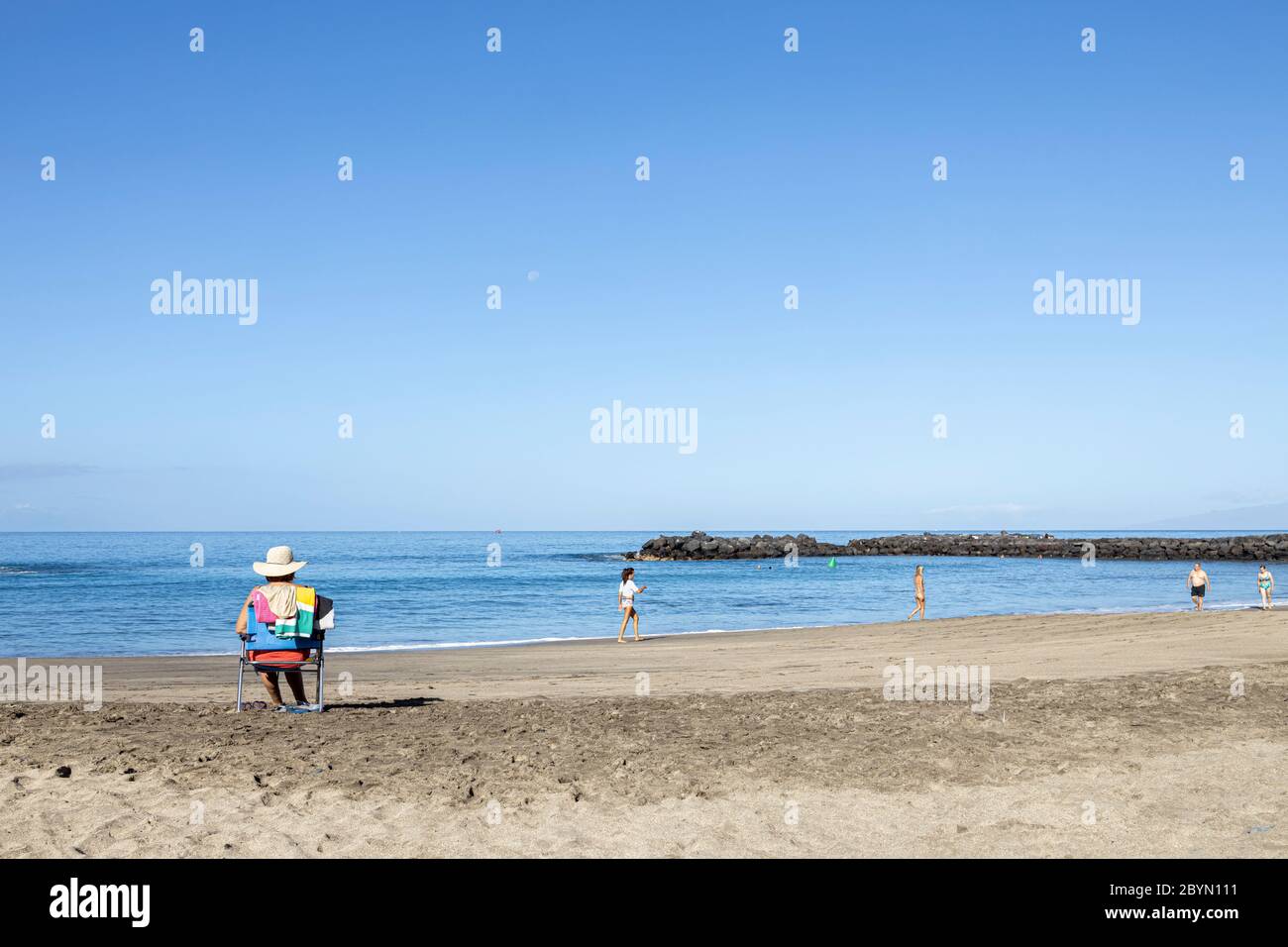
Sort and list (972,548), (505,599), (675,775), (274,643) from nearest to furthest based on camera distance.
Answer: (675,775) → (274,643) → (505,599) → (972,548)

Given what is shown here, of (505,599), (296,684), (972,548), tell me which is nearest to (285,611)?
(296,684)

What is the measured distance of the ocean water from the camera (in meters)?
25.6

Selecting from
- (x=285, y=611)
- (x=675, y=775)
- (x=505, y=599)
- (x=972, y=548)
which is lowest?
(x=972, y=548)

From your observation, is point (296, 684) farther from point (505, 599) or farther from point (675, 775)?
point (505, 599)

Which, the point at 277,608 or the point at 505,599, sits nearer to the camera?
the point at 277,608

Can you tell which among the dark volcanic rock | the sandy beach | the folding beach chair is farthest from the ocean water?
the dark volcanic rock

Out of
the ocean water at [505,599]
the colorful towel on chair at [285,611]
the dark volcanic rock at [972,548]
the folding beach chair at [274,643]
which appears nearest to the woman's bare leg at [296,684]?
the folding beach chair at [274,643]

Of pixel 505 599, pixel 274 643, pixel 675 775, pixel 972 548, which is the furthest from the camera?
pixel 972 548

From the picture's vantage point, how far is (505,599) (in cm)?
3981

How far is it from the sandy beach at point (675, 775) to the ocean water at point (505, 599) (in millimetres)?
13954

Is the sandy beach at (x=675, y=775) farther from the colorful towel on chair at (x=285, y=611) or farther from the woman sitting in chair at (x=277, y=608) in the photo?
the colorful towel on chair at (x=285, y=611)

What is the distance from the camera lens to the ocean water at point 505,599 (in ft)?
84.1

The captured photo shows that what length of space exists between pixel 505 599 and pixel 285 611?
29846mm

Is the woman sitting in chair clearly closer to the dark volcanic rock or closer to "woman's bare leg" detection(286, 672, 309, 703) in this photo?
"woman's bare leg" detection(286, 672, 309, 703)
